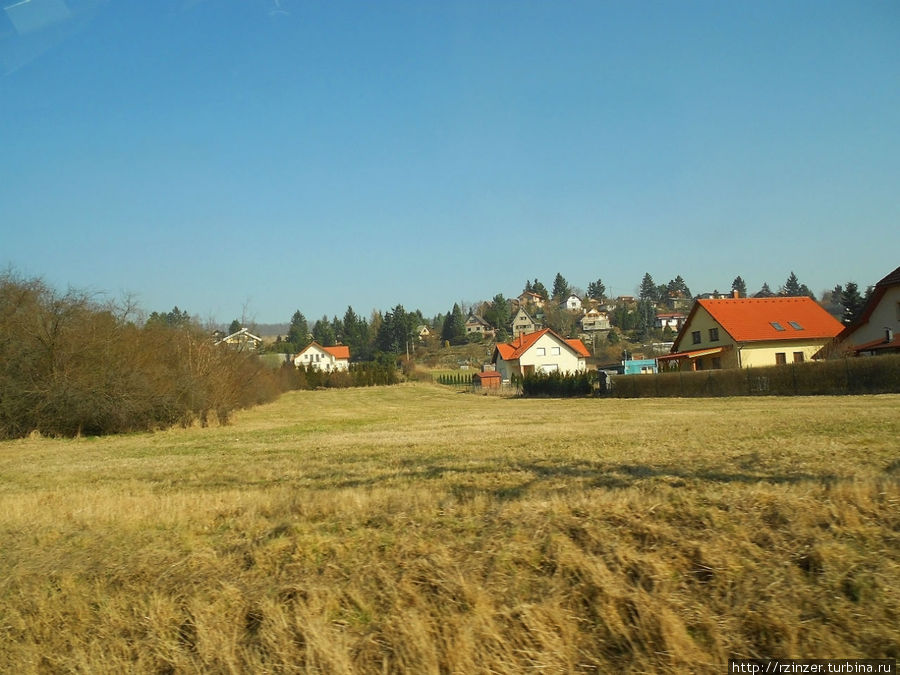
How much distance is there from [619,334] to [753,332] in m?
82.5

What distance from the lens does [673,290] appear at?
18300 centimetres

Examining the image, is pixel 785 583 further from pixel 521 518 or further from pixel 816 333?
pixel 816 333

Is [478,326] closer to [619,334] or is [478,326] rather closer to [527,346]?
[619,334]

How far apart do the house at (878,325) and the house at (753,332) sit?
7.23 m

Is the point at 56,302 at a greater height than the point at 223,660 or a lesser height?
greater

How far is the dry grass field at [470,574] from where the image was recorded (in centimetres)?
438

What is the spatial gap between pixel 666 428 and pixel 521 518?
12578 mm

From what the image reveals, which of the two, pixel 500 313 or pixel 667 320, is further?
pixel 500 313

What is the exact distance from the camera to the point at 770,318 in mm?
50125

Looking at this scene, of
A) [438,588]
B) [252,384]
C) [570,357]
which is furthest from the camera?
[570,357]

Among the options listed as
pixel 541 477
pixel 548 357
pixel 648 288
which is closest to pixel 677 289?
pixel 648 288

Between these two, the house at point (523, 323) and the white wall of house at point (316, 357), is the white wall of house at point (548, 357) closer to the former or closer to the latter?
the white wall of house at point (316, 357)

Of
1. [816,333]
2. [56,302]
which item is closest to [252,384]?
[56,302]

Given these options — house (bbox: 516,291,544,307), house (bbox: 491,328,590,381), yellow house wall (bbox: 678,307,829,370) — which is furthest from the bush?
house (bbox: 516,291,544,307)
